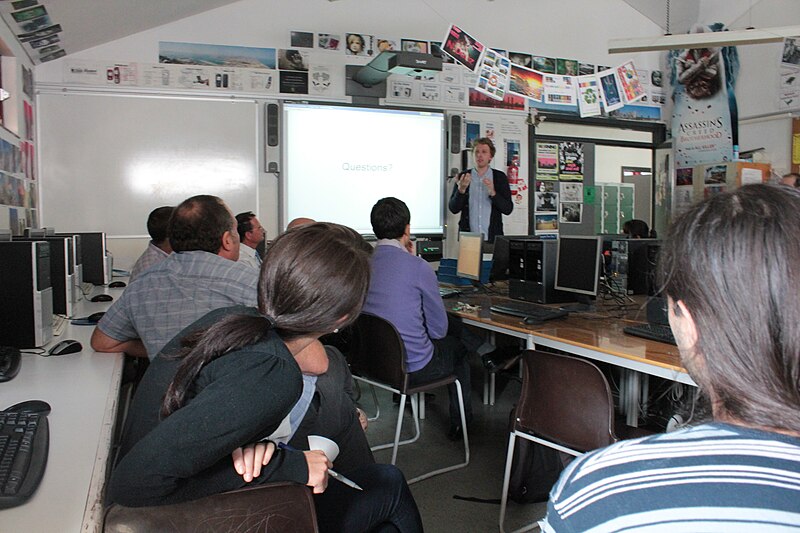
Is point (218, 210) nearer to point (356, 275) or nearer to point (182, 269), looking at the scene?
point (182, 269)

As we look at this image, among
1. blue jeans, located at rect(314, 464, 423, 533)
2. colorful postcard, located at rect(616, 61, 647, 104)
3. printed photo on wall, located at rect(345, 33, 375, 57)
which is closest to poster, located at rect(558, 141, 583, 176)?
colorful postcard, located at rect(616, 61, 647, 104)

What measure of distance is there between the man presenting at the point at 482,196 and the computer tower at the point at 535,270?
65.5 inches

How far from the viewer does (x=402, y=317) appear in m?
2.92

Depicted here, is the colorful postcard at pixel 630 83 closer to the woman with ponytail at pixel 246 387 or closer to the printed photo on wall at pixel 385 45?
the printed photo on wall at pixel 385 45

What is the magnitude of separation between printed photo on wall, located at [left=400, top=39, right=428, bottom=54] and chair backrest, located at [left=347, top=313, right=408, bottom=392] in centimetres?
375

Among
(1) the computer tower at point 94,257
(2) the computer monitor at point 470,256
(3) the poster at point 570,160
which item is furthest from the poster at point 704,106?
(1) the computer tower at point 94,257

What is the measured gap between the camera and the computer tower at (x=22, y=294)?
2137mm

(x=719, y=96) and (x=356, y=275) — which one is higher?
(x=719, y=96)

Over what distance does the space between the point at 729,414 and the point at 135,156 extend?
17.7 feet

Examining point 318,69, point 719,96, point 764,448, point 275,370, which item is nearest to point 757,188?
point 764,448

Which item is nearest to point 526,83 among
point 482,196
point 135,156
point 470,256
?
point 482,196

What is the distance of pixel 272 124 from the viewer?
5.54 meters

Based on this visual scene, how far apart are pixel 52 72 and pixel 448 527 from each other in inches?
185

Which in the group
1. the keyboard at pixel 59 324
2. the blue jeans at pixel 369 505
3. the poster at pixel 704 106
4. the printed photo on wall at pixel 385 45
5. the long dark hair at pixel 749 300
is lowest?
the blue jeans at pixel 369 505
